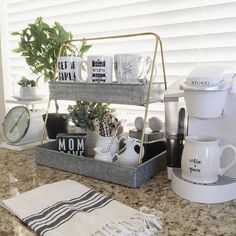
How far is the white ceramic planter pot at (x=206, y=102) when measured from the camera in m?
0.65

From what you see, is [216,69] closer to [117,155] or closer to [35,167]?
[117,155]

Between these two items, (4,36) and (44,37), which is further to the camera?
(4,36)

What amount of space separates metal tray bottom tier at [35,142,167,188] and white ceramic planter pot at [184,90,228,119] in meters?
0.21

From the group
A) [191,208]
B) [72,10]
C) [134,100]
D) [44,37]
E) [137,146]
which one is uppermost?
[72,10]

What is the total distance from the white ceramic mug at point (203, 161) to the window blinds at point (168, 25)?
45 cm

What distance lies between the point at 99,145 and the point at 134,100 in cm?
20

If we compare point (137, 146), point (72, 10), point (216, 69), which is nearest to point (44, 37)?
point (72, 10)

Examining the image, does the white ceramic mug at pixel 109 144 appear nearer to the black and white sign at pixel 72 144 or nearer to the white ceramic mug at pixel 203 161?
the black and white sign at pixel 72 144

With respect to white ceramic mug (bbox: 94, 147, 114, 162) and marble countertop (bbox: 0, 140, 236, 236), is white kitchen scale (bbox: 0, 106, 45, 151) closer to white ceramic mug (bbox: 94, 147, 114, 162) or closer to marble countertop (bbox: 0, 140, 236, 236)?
marble countertop (bbox: 0, 140, 236, 236)

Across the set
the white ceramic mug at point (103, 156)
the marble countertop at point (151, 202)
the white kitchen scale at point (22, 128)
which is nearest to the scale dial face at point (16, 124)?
the white kitchen scale at point (22, 128)

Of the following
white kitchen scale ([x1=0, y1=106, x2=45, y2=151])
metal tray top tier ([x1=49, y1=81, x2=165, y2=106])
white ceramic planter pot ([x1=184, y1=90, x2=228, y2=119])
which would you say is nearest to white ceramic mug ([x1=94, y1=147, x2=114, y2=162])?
metal tray top tier ([x1=49, y1=81, x2=165, y2=106])

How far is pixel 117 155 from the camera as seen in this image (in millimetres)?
830

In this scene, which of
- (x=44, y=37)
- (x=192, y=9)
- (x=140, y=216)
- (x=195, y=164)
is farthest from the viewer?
(x=44, y=37)

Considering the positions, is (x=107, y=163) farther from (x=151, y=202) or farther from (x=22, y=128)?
(x=22, y=128)
